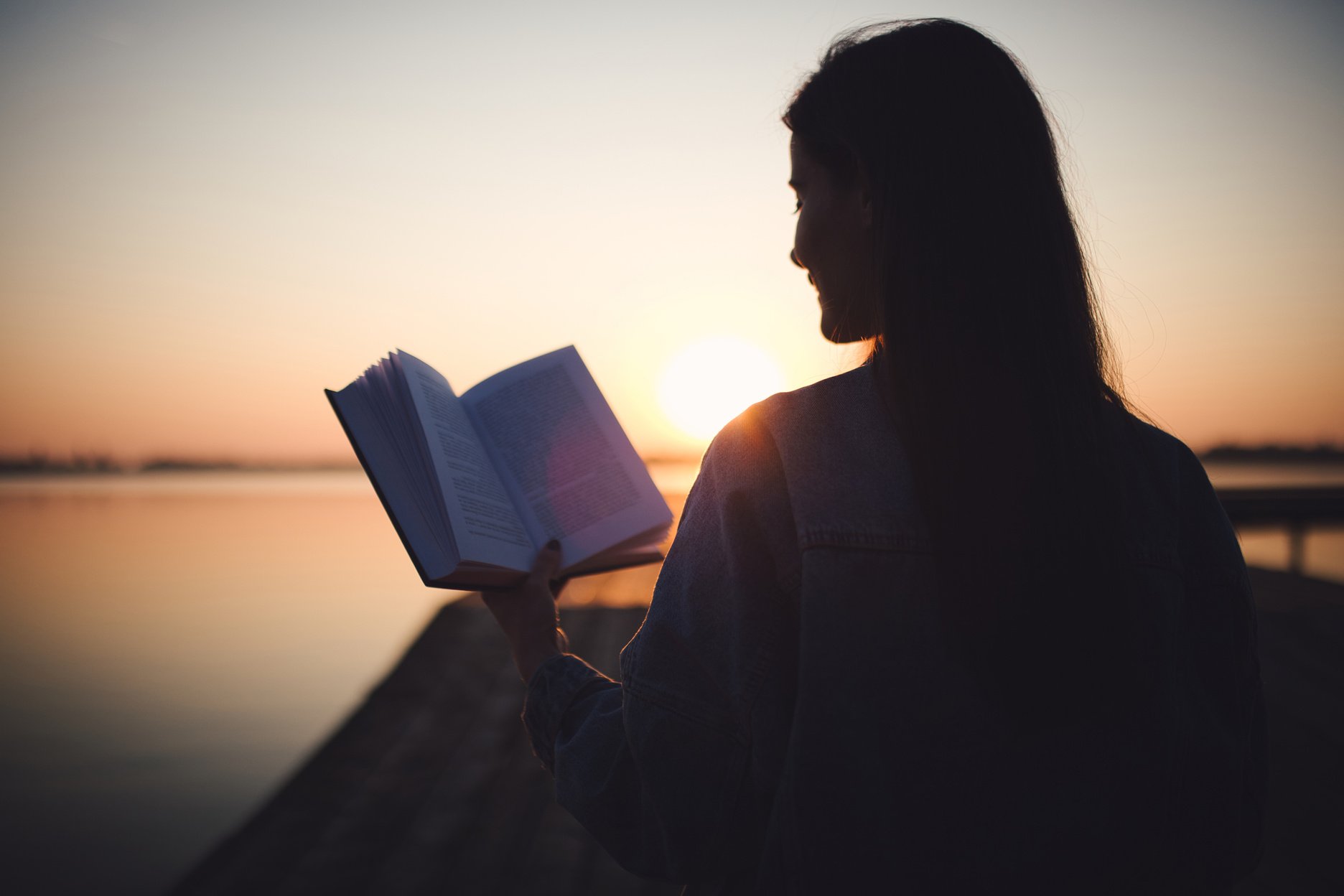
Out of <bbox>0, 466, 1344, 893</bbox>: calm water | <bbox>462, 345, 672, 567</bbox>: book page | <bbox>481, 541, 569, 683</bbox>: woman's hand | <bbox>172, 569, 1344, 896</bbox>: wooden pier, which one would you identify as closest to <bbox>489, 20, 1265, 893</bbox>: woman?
<bbox>481, 541, 569, 683</bbox>: woman's hand

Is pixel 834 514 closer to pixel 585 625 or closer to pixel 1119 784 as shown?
pixel 1119 784

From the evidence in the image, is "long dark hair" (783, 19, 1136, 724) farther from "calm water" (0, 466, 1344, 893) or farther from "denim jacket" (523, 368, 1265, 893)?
"calm water" (0, 466, 1344, 893)

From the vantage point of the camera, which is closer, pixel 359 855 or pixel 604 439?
pixel 604 439

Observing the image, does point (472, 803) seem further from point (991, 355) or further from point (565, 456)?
point (991, 355)

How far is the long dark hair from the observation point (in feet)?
2.24

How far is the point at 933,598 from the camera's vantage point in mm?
700

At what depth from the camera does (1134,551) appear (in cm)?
78

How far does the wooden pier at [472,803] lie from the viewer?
2.96 meters

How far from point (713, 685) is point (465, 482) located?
0.60 metres

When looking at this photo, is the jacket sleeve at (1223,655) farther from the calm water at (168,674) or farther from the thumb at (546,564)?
the calm water at (168,674)

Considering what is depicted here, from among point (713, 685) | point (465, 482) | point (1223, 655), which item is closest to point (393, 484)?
point (465, 482)

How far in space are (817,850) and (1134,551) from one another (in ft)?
1.54

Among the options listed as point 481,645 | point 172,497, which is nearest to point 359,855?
point 481,645

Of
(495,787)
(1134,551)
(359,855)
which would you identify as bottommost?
(495,787)
